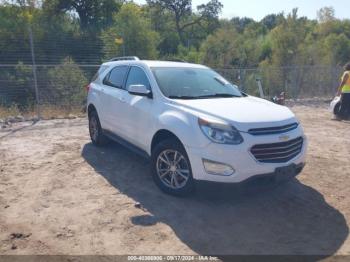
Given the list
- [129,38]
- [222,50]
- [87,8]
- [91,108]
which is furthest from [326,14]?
[91,108]

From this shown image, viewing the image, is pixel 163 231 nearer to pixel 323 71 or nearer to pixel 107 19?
pixel 323 71

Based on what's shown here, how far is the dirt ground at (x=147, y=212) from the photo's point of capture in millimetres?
4047

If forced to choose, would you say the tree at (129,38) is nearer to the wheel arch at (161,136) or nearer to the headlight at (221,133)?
the wheel arch at (161,136)

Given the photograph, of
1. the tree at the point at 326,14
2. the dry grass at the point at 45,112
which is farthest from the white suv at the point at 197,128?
the tree at the point at 326,14

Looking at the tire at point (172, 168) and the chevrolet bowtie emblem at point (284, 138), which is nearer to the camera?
the chevrolet bowtie emblem at point (284, 138)

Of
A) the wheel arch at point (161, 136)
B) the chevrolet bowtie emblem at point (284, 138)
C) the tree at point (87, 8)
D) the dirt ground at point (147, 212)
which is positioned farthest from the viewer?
the tree at point (87, 8)

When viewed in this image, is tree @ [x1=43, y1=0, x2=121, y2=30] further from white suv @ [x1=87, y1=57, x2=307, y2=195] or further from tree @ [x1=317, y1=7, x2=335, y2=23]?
tree @ [x1=317, y1=7, x2=335, y2=23]

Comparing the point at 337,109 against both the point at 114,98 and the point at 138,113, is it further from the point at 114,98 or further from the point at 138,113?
the point at 138,113

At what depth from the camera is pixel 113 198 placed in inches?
207

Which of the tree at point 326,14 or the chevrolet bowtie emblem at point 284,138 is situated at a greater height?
the tree at point 326,14

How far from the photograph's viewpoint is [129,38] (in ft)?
56.4

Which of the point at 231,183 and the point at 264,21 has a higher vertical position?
the point at 264,21

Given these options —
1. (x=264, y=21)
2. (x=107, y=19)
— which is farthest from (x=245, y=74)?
(x=264, y=21)

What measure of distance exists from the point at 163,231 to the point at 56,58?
12.7m
